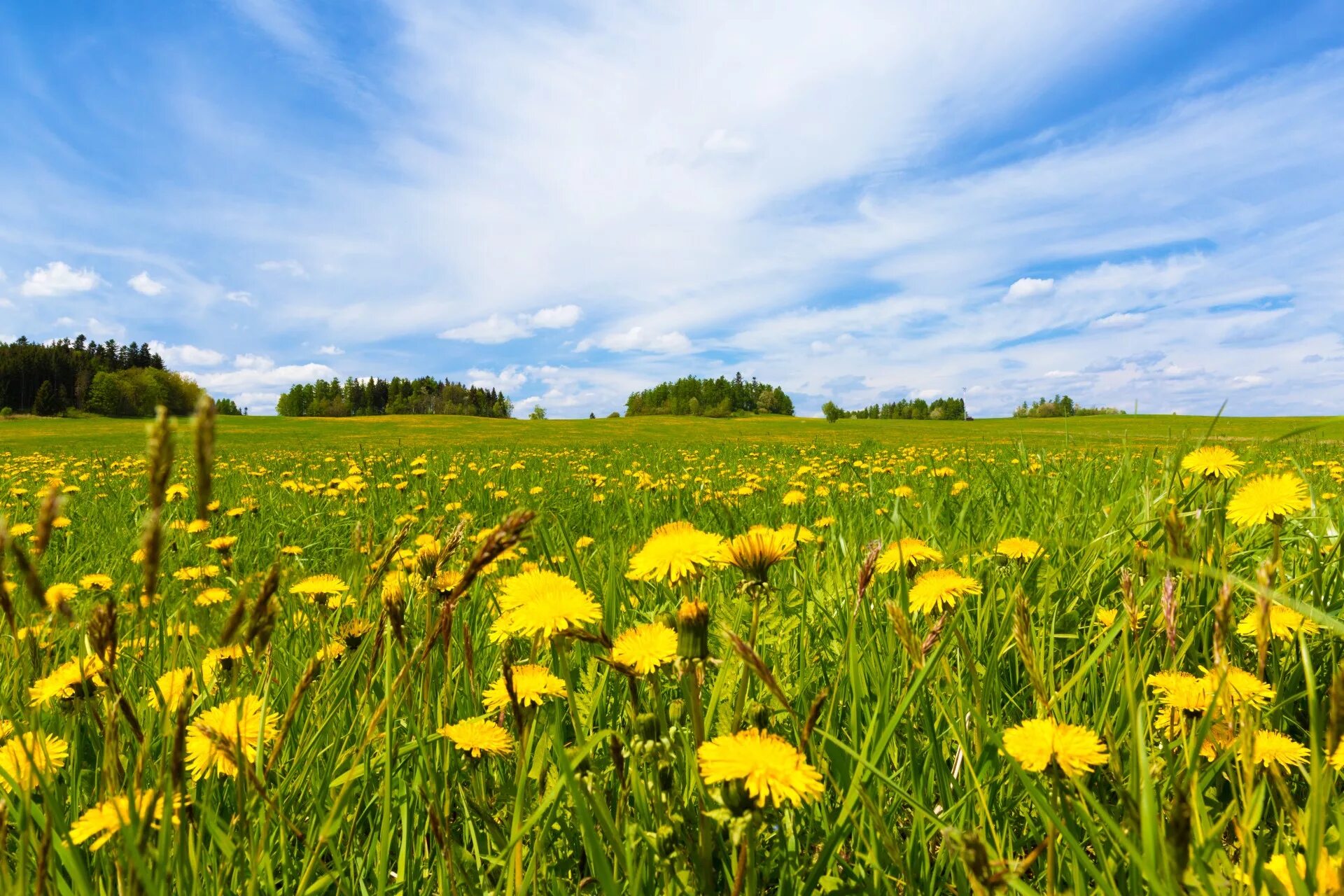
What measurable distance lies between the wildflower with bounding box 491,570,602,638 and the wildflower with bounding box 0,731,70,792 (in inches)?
28.7

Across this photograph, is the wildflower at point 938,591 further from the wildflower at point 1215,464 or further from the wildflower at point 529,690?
the wildflower at point 1215,464

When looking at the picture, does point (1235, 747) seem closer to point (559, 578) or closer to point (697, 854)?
point (697, 854)

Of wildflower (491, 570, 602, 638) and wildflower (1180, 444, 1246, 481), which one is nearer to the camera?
wildflower (491, 570, 602, 638)

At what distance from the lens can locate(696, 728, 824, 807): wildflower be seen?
820mm

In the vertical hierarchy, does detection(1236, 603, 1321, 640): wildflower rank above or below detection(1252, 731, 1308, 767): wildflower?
above

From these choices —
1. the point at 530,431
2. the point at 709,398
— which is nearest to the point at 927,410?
the point at 709,398

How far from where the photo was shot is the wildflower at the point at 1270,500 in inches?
64.8

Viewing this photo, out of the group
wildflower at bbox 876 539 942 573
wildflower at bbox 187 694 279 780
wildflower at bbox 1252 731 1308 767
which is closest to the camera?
wildflower at bbox 187 694 279 780

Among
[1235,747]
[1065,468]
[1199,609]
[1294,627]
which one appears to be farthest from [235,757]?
[1065,468]

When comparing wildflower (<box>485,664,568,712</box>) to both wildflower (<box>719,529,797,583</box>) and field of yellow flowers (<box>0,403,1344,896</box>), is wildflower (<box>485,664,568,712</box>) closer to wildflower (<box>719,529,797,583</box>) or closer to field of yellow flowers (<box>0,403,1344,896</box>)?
field of yellow flowers (<box>0,403,1344,896</box>)

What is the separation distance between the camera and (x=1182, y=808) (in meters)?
0.58

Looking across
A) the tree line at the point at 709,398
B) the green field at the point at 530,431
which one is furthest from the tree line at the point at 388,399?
the green field at the point at 530,431

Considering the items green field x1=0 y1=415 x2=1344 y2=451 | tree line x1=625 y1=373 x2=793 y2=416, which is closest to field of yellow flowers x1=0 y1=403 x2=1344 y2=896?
green field x1=0 y1=415 x2=1344 y2=451

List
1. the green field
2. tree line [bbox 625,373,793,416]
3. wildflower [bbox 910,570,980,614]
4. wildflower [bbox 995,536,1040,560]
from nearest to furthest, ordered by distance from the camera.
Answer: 1. wildflower [bbox 910,570,980,614]
2. wildflower [bbox 995,536,1040,560]
3. the green field
4. tree line [bbox 625,373,793,416]
